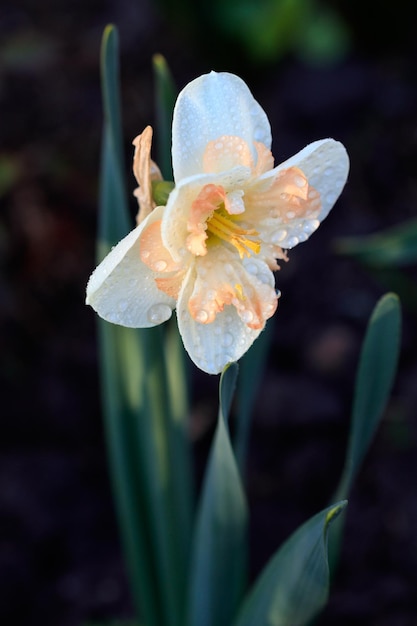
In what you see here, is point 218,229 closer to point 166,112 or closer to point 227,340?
point 227,340

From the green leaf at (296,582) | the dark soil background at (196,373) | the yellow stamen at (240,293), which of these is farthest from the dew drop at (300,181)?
the dark soil background at (196,373)

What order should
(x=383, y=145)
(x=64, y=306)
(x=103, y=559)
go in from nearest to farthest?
(x=103, y=559)
(x=64, y=306)
(x=383, y=145)

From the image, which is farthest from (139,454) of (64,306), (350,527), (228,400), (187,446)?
(64,306)

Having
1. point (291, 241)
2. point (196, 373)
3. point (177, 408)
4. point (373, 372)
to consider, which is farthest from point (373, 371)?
point (196, 373)

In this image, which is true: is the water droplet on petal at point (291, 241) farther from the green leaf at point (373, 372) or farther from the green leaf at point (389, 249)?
the green leaf at point (389, 249)

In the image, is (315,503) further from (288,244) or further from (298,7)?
(298,7)

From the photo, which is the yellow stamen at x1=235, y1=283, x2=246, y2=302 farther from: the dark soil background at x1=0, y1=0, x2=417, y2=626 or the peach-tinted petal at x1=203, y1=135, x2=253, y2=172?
the dark soil background at x1=0, y1=0, x2=417, y2=626
